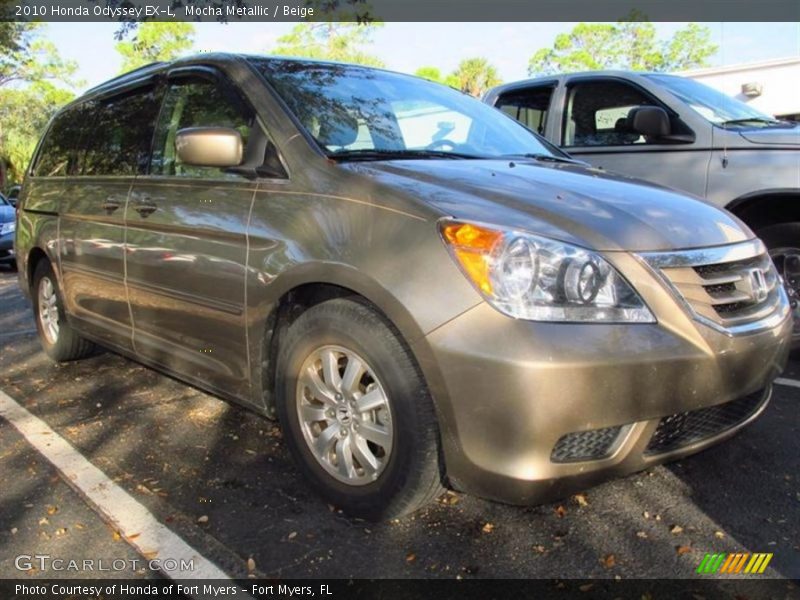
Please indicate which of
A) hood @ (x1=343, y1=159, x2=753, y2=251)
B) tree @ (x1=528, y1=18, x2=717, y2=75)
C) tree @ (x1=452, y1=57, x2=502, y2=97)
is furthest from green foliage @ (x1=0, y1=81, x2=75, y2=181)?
hood @ (x1=343, y1=159, x2=753, y2=251)

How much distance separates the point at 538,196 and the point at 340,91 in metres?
1.25

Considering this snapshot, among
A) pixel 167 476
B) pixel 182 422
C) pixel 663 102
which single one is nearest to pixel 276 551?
pixel 167 476

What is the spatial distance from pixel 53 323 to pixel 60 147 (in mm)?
1232

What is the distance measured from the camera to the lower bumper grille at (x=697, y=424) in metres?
2.32

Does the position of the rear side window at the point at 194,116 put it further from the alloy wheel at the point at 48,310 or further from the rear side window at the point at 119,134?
the alloy wheel at the point at 48,310

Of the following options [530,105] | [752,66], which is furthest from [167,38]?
[530,105]

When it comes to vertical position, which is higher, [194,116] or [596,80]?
[596,80]

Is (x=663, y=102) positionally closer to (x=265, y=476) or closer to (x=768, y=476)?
(x=768, y=476)

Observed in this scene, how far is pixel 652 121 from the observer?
15.7ft

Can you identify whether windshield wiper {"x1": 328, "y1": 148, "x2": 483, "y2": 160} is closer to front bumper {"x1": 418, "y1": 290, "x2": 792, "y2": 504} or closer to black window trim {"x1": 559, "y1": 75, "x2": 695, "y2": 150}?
front bumper {"x1": 418, "y1": 290, "x2": 792, "y2": 504}

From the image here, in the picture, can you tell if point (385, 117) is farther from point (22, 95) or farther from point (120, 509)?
point (22, 95)

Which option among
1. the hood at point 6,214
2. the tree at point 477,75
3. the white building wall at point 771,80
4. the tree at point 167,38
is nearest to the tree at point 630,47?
the tree at point 477,75

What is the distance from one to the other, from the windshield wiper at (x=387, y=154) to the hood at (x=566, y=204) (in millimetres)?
99

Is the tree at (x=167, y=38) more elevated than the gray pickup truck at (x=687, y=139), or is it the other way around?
the tree at (x=167, y=38)
